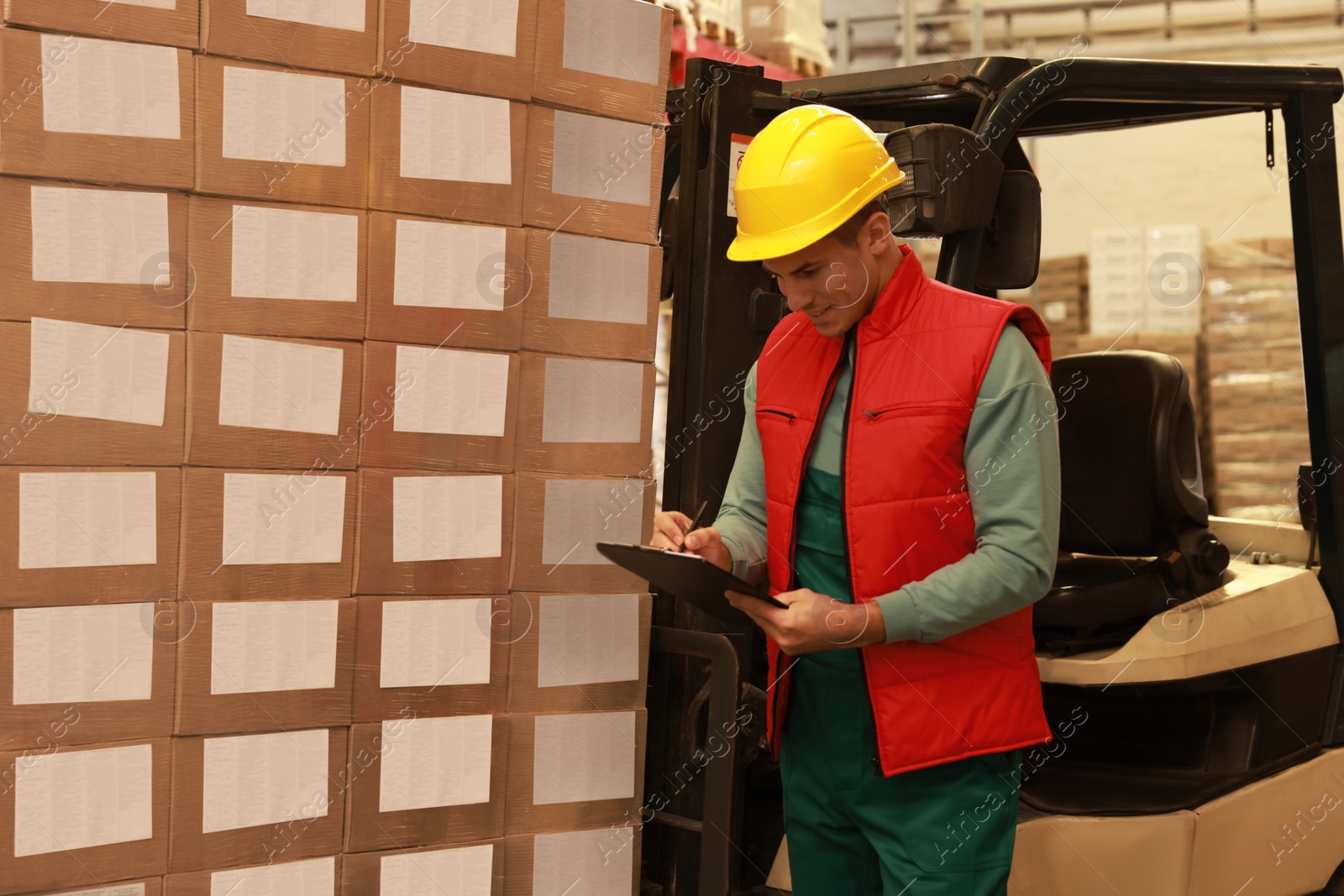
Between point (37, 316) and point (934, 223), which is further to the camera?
point (934, 223)

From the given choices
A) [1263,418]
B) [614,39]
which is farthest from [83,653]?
[1263,418]

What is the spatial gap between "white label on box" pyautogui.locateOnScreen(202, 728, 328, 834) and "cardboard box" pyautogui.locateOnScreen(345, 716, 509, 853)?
65 mm

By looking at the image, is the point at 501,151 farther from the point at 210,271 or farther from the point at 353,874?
the point at 353,874

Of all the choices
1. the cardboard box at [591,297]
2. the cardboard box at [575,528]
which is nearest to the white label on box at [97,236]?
the cardboard box at [591,297]

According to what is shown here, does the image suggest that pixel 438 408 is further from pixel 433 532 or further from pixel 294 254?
pixel 294 254

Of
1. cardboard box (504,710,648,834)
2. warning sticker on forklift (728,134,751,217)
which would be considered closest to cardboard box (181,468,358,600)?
cardboard box (504,710,648,834)

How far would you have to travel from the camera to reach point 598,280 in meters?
2.31

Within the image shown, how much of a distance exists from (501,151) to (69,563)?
1.04m

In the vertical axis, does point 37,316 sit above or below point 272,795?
above

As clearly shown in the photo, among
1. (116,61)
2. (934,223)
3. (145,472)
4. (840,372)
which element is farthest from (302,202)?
(934,223)

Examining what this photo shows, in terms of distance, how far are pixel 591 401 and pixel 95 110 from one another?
99 cm

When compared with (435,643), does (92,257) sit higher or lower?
higher

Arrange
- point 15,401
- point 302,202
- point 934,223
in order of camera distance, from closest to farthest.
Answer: point 15,401, point 302,202, point 934,223

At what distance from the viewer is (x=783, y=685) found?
2.13 metres
